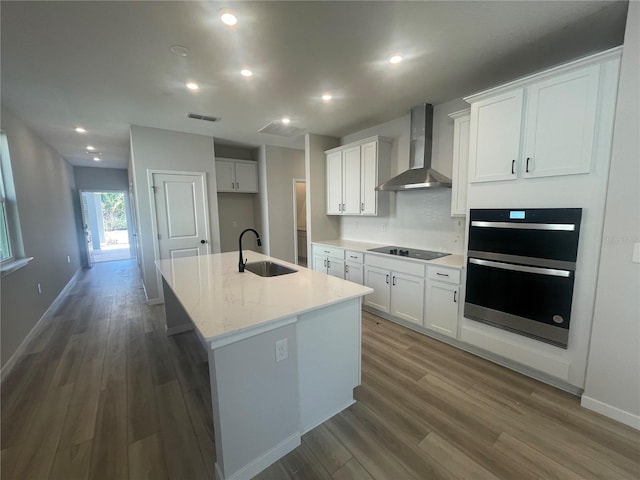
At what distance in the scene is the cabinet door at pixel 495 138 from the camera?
2170mm

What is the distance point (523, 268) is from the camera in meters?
2.16

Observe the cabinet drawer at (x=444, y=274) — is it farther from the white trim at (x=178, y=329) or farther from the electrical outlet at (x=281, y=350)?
the white trim at (x=178, y=329)

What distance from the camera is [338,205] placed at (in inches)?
173

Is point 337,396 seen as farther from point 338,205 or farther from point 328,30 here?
point 338,205

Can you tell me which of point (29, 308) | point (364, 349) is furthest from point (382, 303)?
point (29, 308)

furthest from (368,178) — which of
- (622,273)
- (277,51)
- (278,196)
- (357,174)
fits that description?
(622,273)

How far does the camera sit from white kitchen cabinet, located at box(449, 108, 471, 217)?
273cm

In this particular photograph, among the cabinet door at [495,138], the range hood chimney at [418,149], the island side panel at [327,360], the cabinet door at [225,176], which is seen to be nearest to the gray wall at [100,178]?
the cabinet door at [225,176]

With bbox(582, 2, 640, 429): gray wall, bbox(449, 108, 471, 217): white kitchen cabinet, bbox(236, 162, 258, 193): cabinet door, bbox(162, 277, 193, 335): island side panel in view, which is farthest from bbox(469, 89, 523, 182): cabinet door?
bbox(236, 162, 258, 193): cabinet door

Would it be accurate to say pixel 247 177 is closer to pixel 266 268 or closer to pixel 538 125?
pixel 266 268

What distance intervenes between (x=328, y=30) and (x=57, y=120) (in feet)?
13.0

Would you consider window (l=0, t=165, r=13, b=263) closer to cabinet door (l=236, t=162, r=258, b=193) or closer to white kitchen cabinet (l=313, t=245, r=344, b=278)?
cabinet door (l=236, t=162, r=258, b=193)

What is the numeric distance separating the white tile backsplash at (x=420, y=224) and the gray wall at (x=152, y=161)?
301 cm

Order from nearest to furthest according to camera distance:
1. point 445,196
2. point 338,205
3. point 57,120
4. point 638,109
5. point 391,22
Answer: point 638,109, point 391,22, point 445,196, point 57,120, point 338,205
